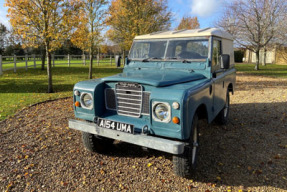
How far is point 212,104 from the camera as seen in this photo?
409cm

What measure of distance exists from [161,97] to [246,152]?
2513 millimetres

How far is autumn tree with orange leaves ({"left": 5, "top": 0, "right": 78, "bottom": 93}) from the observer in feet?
28.4

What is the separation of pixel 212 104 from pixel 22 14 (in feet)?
26.9

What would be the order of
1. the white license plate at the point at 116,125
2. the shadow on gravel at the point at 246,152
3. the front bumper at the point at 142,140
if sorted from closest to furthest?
the front bumper at the point at 142,140
the white license plate at the point at 116,125
the shadow on gravel at the point at 246,152

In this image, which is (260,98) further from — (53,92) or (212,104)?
(53,92)

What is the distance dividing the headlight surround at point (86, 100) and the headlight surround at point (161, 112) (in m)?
1.12

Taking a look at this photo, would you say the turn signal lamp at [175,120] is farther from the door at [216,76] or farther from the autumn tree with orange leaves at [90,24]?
the autumn tree with orange leaves at [90,24]

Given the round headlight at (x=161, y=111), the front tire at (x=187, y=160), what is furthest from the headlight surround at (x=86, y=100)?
the front tire at (x=187, y=160)

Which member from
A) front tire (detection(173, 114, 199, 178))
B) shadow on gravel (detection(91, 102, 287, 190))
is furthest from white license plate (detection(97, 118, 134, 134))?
shadow on gravel (detection(91, 102, 287, 190))

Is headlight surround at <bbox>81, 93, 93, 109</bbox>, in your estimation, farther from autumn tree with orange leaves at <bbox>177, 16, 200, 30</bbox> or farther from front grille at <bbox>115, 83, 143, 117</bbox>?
autumn tree with orange leaves at <bbox>177, 16, 200, 30</bbox>

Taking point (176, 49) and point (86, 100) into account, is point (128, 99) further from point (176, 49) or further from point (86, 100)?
point (176, 49)

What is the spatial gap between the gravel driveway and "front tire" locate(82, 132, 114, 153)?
135mm

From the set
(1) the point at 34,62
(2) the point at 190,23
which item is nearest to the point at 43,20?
(1) the point at 34,62

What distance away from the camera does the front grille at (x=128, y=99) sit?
3248 mm
